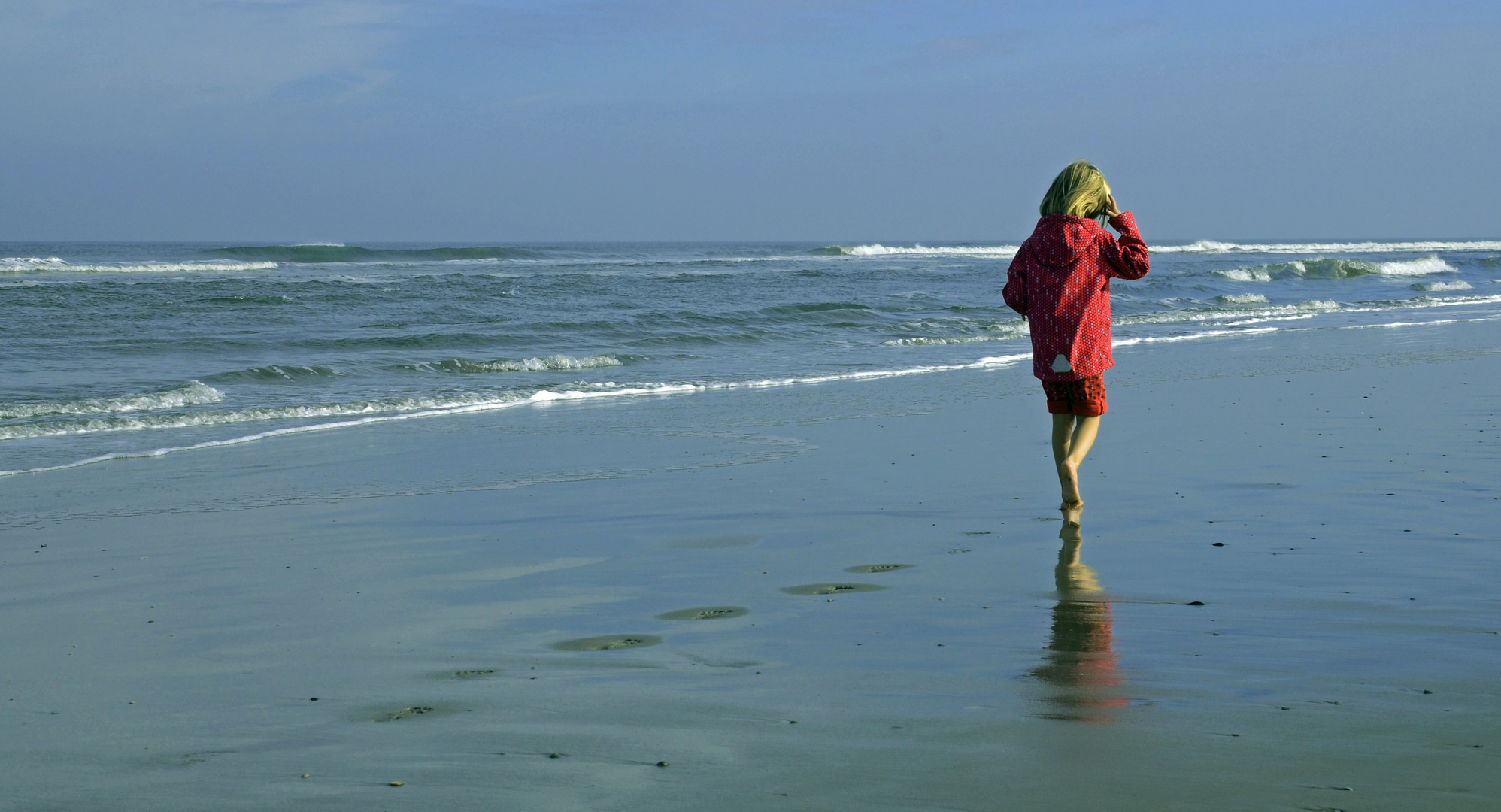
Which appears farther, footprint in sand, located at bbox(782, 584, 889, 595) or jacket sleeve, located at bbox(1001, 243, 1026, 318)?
jacket sleeve, located at bbox(1001, 243, 1026, 318)

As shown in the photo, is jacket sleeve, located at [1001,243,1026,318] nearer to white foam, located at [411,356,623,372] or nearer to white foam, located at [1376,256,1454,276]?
white foam, located at [411,356,623,372]

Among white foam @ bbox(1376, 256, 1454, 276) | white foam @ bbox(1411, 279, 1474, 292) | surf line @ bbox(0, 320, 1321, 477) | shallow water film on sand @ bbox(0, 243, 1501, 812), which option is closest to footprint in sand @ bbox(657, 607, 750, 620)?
shallow water film on sand @ bbox(0, 243, 1501, 812)

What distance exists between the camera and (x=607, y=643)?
3.35m

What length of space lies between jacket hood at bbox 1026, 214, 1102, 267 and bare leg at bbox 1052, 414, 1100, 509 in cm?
65

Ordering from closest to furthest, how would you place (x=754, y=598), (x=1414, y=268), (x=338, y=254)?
(x=754, y=598) → (x=1414, y=268) → (x=338, y=254)

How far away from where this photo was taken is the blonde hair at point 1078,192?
477cm

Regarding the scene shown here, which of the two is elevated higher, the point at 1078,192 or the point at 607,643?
the point at 1078,192

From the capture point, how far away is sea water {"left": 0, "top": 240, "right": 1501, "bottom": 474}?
10.0 metres

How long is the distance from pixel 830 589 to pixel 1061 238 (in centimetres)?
181

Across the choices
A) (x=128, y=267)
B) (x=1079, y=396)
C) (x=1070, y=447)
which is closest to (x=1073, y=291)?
(x=1079, y=396)

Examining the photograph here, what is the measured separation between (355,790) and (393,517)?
10.9ft

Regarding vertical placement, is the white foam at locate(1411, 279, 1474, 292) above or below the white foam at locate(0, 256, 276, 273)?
below

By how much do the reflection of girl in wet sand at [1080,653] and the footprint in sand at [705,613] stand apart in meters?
0.92

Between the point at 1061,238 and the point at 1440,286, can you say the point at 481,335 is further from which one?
the point at 1440,286
